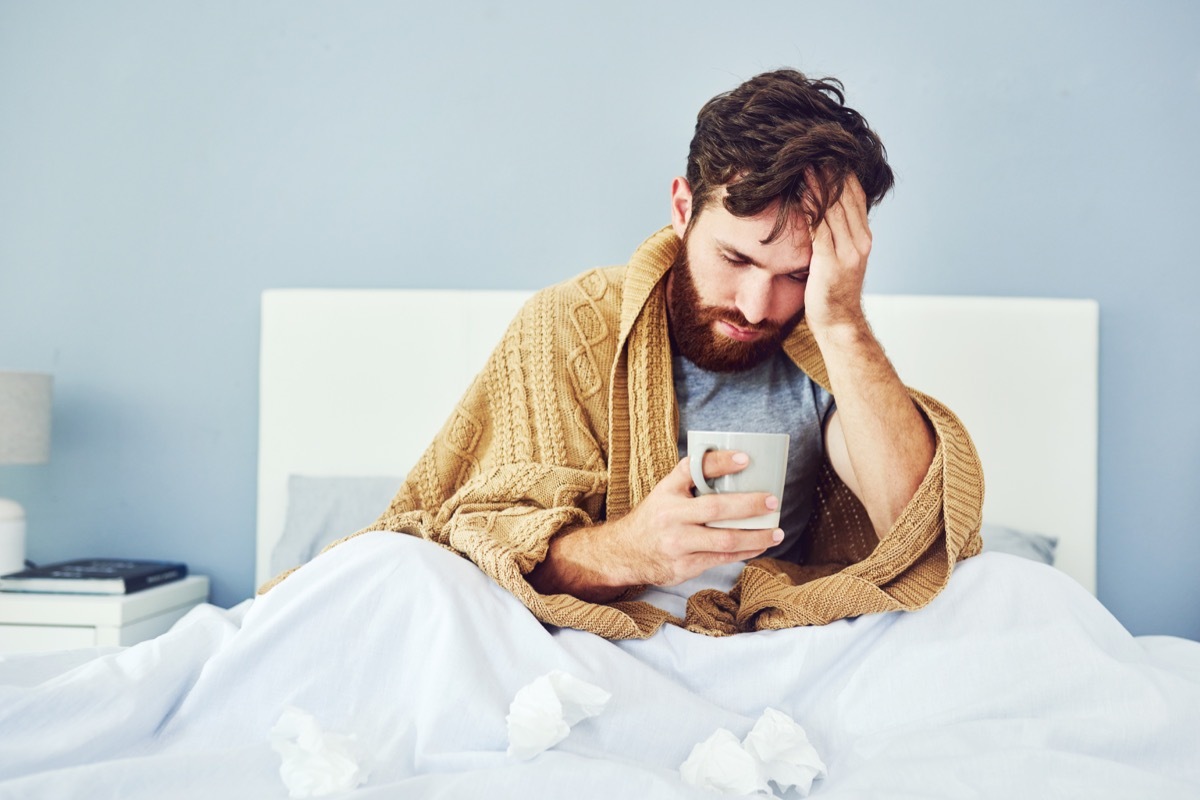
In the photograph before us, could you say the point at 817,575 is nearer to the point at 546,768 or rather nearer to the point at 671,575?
the point at 671,575

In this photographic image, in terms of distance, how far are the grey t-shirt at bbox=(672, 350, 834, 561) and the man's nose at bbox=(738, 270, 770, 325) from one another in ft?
0.49

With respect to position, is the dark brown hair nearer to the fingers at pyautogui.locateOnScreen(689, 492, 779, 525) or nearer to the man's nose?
the man's nose

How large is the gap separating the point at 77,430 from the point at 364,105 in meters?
1.02

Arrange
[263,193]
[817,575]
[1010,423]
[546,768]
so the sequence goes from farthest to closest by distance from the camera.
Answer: [263,193] → [1010,423] → [817,575] → [546,768]

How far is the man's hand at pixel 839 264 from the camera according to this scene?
1.03 m

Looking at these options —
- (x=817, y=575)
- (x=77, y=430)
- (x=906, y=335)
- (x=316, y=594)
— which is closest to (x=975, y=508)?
(x=817, y=575)

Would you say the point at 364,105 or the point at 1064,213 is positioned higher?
the point at 364,105

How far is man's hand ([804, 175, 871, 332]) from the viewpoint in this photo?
103 cm

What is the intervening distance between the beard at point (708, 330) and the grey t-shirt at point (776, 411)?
1.1 inches

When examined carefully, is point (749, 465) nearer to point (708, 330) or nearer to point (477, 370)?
A: point (708, 330)

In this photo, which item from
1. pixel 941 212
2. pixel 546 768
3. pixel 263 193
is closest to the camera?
pixel 546 768

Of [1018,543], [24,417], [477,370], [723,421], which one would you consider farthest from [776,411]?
[24,417]

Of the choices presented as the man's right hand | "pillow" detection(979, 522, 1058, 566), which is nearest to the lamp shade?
the man's right hand

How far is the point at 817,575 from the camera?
113 centimetres
